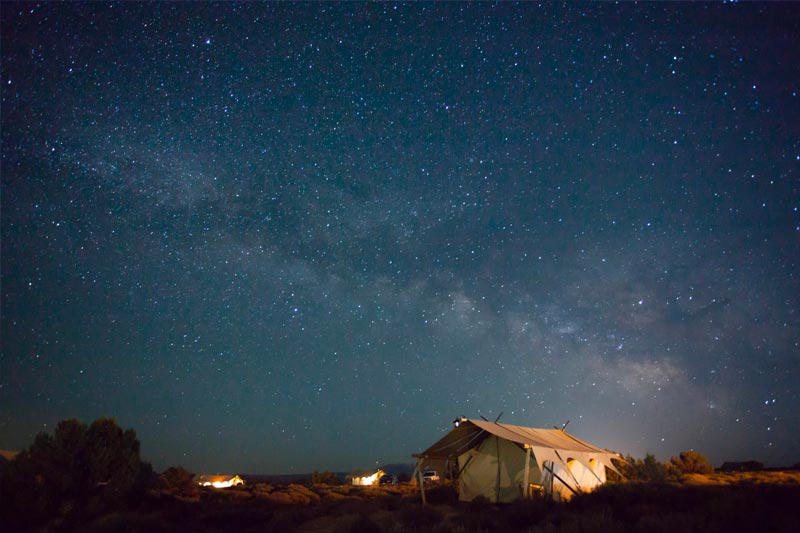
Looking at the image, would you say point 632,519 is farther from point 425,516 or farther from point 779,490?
point 425,516

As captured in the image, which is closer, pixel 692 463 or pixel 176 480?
pixel 176 480

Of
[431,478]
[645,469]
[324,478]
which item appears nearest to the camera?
[645,469]

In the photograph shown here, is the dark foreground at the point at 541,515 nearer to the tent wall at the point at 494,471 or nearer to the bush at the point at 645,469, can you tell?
the tent wall at the point at 494,471

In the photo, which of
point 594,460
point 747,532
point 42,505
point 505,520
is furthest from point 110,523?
point 594,460

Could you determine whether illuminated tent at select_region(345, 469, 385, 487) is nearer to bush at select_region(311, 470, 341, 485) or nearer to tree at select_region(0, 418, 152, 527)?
bush at select_region(311, 470, 341, 485)

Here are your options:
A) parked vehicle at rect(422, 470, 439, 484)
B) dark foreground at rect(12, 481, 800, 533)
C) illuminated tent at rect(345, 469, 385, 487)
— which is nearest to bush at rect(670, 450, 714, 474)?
parked vehicle at rect(422, 470, 439, 484)

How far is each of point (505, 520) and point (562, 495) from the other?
8285 millimetres

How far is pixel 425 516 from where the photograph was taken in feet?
42.3

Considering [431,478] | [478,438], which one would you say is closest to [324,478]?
[431,478]

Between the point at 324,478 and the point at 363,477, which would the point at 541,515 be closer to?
the point at 324,478

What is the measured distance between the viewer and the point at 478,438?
20344mm

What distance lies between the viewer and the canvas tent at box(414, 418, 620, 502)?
1819cm

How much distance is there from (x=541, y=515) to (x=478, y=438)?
8.54 m

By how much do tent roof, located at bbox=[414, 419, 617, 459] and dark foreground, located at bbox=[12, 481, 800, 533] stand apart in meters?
2.24
